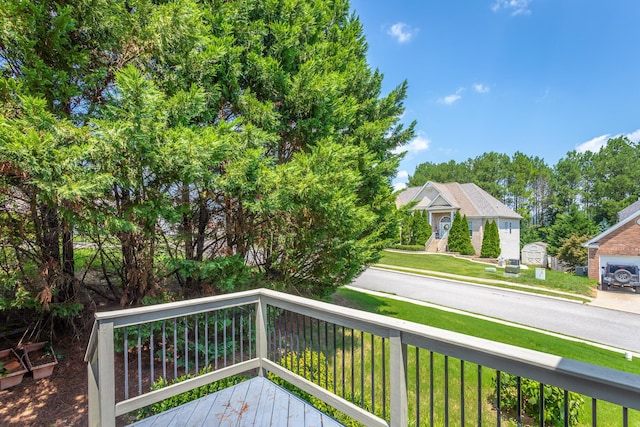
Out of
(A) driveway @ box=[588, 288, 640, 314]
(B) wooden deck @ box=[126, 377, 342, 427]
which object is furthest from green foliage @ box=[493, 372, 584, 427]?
(A) driveway @ box=[588, 288, 640, 314]

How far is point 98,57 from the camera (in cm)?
387

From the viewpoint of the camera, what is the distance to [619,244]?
14.9 m

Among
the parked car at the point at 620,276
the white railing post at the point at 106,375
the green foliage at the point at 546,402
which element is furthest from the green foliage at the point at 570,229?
the white railing post at the point at 106,375

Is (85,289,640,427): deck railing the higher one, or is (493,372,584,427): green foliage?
(85,289,640,427): deck railing

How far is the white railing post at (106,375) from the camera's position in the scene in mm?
2207

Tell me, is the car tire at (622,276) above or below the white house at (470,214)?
below

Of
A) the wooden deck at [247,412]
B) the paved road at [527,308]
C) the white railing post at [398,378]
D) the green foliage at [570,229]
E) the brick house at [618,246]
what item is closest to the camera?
the white railing post at [398,378]

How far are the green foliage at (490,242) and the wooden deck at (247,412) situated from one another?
22530 millimetres

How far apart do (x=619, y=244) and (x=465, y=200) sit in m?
11.0

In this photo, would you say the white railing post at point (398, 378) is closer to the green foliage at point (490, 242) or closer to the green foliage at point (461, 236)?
the green foliage at point (490, 242)

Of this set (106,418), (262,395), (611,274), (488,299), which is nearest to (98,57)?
(106,418)

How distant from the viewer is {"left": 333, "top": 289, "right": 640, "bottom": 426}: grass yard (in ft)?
11.7

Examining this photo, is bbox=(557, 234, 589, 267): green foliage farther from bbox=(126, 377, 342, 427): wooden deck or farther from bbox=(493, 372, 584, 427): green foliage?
bbox=(126, 377, 342, 427): wooden deck

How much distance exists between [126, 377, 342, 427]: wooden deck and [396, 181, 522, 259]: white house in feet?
72.4
